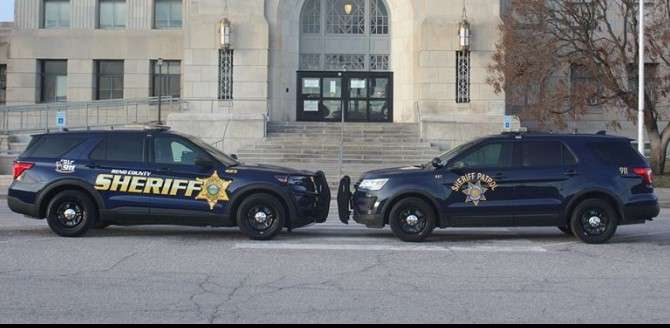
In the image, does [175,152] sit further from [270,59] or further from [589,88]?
[270,59]

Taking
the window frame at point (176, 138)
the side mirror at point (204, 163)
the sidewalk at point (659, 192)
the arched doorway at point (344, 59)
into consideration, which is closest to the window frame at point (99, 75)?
the arched doorway at point (344, 59)

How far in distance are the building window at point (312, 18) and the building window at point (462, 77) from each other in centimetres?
644

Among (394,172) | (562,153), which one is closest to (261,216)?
(394,172)

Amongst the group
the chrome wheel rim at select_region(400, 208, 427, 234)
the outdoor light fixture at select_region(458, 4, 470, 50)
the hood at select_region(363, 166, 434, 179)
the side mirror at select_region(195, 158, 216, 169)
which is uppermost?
the outdoor light fixture at select_region(458, 4, 470, 50)

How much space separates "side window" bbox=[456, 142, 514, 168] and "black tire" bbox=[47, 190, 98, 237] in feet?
18.7

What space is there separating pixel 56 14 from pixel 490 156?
28.8m

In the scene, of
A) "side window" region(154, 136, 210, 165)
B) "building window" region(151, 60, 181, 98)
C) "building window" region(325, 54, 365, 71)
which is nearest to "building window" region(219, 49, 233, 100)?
"building window" region(325, 54, 365, 71)

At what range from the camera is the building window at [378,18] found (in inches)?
1284

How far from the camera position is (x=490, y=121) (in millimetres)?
29188

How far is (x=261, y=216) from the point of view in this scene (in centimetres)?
1141

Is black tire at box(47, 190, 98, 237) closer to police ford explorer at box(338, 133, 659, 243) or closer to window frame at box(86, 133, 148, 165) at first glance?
window frame at box(86, 133, 148, 165)

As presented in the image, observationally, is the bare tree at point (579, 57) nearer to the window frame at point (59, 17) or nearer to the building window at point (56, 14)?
the window frame at point (59, 17)

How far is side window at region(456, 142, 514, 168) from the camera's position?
11.5m

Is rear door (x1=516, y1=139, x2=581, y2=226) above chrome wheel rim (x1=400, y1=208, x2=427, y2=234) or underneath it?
above
